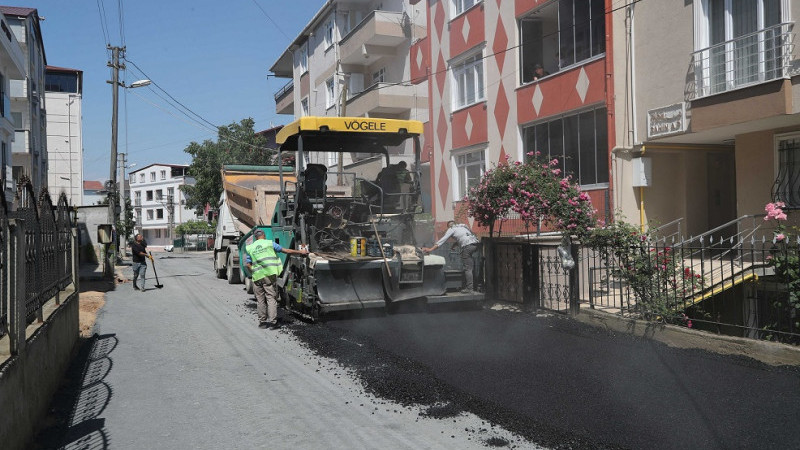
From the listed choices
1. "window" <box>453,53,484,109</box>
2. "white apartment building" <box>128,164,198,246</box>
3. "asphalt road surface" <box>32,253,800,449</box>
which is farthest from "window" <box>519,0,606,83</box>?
"white apartment building" <box>128,164,198,246</box>

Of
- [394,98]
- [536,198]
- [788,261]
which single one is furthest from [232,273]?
[788,261]

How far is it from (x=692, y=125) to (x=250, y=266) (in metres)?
7.37

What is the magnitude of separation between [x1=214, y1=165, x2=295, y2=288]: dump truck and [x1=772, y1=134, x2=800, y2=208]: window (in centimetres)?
915

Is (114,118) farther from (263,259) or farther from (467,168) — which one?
(263,259)

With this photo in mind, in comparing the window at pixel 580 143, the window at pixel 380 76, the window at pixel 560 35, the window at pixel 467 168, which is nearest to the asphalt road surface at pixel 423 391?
the window at pixel 580 143

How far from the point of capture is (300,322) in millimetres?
9836

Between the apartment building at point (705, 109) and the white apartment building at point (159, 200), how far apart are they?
231ft

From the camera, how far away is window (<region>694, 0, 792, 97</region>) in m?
9.30

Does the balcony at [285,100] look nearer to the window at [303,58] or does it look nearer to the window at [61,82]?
the window at [303,58]

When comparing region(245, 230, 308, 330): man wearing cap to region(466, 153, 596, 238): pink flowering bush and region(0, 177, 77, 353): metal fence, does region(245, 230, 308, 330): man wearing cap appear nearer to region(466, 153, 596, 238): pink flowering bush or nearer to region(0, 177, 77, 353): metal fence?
region(0, 177, 77, 353): metal fence

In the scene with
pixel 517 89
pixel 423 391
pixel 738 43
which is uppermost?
pixel 517 89

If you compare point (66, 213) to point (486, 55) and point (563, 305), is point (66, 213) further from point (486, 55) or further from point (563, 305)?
point (486, 55)

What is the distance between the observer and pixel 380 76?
82.0 ft

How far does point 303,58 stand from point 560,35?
20.4 m
